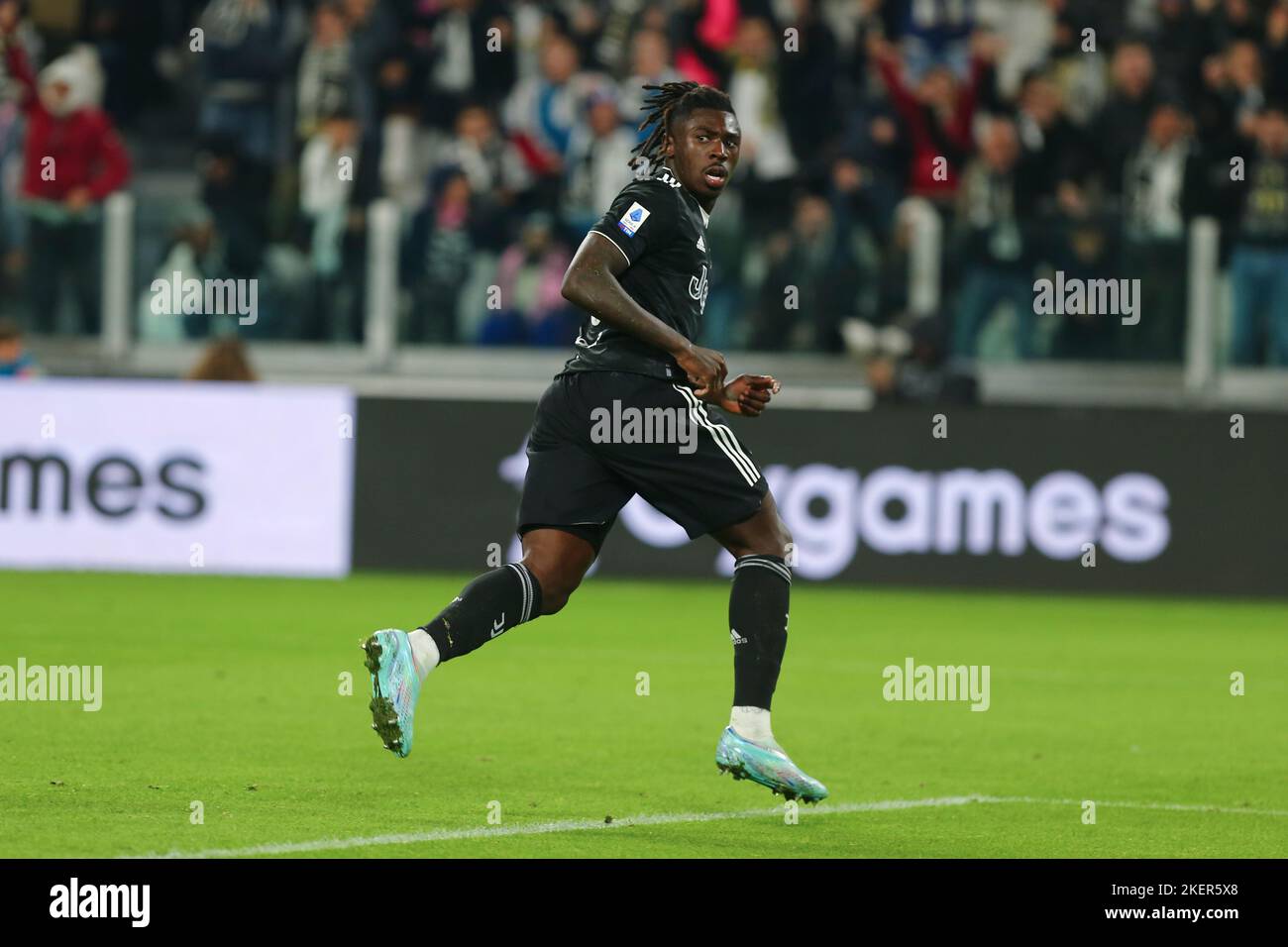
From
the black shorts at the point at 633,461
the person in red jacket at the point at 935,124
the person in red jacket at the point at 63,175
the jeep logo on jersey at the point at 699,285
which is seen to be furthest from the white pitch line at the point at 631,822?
the person in red jacket at the point at 63,175

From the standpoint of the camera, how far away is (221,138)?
57.6 ft

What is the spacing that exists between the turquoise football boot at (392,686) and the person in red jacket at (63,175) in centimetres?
1077

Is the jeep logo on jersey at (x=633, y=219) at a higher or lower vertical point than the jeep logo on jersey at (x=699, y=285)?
higher

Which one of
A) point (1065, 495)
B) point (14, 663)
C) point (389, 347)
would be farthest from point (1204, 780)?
point (389, 347)

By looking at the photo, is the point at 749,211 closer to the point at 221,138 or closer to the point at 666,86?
the point at 221,138

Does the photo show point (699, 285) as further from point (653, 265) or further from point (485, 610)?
point (485, 610)

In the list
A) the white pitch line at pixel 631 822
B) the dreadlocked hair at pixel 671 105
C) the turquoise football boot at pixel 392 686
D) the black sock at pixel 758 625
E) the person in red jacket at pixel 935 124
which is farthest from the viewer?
the person in red jacket at pixel 935 124

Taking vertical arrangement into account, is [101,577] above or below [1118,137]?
below

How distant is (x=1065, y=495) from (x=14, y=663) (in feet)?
24.9

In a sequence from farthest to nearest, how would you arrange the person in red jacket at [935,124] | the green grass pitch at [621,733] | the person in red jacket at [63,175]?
the person in red jacket at [935,124], the person in red jacket at [63,175], the green grass pitch at [621,733]

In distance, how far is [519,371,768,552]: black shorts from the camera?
699 centimetres

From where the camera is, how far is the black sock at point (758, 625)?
272 inches

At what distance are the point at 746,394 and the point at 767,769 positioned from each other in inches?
43.7

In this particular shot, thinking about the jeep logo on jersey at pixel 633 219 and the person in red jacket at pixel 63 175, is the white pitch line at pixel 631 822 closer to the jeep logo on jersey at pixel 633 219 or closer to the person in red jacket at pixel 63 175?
the jeep logo on jersey at pixel 633 219
